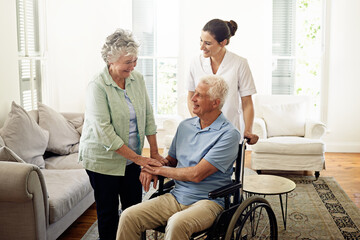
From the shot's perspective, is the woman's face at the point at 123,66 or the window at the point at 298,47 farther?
the window at the point at 298,47

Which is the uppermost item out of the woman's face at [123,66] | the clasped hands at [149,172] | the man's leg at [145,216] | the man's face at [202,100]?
the woman's face at [123,66]

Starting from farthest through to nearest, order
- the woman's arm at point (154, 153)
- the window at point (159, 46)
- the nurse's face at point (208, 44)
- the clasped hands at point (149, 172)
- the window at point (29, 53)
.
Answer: the window at point (159, 46) < the window at point (29, 53) < the nurse's face at point (208, 44) < the woman's arm at point (154, 153) < the clasped hands at point (149, 172)

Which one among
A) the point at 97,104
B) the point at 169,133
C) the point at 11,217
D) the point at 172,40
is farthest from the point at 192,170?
the point at 172,40

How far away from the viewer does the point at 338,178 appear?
468 centimetres

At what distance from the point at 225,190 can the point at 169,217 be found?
1.01 feet

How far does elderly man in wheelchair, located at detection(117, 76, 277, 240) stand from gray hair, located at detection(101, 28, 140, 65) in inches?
15.4

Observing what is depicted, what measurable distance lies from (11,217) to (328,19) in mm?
4723

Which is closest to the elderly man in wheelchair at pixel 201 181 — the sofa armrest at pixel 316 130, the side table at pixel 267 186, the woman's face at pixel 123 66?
the woman's face at pixel 123 66

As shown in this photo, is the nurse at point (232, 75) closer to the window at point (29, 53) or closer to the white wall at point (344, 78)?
the window at point (29, 53)

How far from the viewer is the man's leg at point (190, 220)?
78.2 inches

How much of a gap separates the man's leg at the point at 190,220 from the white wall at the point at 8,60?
7.17ft

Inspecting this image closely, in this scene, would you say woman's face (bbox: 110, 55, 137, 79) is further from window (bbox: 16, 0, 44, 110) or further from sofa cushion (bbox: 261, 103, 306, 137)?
sofa cushion (bbox: 261, 103, 306, 137)

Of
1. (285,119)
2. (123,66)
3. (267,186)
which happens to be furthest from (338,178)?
(123,66)

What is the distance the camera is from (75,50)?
5203mm
